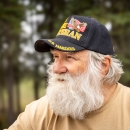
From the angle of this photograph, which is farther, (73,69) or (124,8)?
(124,8)

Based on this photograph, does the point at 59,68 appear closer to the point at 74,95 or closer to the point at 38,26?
the point at 74,95

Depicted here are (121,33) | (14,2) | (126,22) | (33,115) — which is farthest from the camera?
(14,2)

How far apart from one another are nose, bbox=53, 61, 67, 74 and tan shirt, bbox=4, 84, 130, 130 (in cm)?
36

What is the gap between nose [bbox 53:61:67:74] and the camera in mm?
2141

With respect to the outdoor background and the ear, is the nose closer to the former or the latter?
the ear

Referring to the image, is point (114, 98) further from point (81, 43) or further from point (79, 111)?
point (81, 43)

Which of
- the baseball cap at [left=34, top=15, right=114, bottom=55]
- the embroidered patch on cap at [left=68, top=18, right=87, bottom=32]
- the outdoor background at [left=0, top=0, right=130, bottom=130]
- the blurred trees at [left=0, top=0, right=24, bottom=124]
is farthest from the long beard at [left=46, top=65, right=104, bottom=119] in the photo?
the blurred trees at [left=0, top=0, right=24, bottom=124]

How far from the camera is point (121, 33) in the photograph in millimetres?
9062

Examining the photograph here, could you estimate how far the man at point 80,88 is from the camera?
2160mm

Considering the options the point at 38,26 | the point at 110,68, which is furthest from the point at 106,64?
the point at 38,26

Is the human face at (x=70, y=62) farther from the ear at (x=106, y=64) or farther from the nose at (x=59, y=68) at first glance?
the ear at (x=106, y=64)

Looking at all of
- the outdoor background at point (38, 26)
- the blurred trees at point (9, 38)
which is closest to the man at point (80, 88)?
the outdoor background at point (38, 26)

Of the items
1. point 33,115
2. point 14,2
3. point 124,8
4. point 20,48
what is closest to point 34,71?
point 20,48

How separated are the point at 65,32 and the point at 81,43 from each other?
180mm
